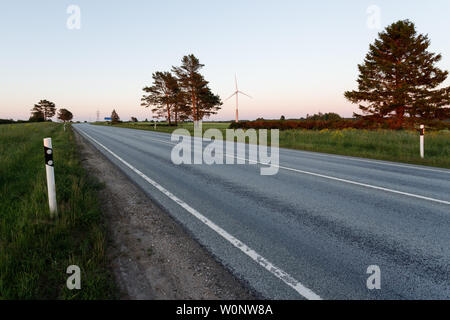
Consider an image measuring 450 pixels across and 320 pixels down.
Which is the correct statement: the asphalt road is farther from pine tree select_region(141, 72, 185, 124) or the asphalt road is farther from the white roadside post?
pine tree select_region(141, 72, 185, 124)

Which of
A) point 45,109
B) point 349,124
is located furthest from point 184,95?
point 45,109

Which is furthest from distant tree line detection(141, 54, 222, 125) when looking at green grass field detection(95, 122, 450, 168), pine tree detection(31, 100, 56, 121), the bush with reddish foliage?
pine tree detection(31, 100, 56, 121)

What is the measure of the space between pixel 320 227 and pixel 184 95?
4912 cm

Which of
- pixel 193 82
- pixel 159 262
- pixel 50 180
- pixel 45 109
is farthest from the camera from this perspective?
pixel 45 109

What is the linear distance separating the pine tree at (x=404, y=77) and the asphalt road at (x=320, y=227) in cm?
2936

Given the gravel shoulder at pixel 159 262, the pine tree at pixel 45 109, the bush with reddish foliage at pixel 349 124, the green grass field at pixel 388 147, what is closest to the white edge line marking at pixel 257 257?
the gravel shoulder at pixel 159 262

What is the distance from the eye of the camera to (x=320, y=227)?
376 centimetres

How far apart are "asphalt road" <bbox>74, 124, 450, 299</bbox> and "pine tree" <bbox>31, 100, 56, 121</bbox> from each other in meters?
163

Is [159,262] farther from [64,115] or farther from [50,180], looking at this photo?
[64,115]

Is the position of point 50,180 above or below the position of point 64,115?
below

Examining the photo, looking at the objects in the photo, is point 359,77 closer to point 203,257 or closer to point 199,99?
point 199,99

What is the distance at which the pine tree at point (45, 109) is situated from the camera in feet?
449

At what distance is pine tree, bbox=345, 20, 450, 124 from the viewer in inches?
1195

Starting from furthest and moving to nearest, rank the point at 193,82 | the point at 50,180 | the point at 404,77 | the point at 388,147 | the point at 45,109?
the point at 45,109 → the point at 193,82 → the point at 404,77 → the point at 388,147 → the point at 50,180
